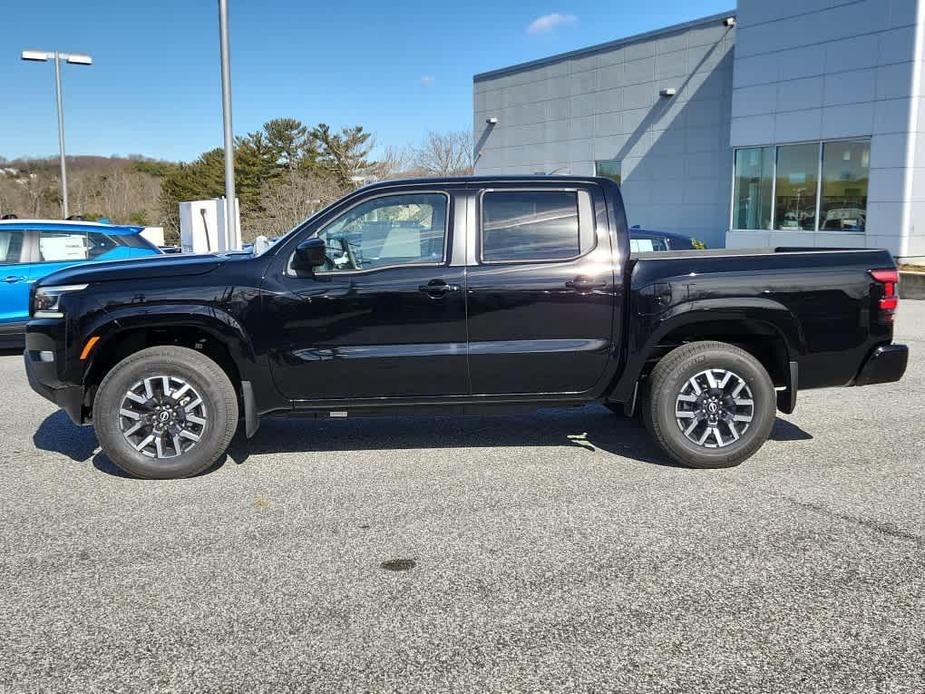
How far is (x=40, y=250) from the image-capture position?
10.7 m

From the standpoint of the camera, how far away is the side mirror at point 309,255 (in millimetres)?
5270

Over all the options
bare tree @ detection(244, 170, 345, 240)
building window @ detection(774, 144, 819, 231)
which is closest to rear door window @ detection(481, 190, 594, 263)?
building window @ detection(774, 144, 819, 231)

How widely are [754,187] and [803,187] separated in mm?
1749

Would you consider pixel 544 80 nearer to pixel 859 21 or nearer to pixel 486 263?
pixel 859 21

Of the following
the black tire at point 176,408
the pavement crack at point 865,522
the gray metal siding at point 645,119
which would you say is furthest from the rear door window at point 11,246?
the gray metal siding at point 645,119

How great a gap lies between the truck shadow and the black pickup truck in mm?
534

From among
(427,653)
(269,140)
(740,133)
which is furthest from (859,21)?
(269,140)

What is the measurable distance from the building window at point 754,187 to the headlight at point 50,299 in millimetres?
20169

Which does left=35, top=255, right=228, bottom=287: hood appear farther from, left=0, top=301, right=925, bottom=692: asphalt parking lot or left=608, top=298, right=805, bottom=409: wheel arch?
left=608, top=298, right=805, bottom=409: wheel arch

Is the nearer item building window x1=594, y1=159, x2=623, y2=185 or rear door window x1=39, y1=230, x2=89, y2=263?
rear door window x1=39, y1=230, x2=89, y2=263

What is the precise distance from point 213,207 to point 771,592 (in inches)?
632

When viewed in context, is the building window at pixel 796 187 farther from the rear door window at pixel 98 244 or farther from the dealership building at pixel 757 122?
the rear door window at pixel 98 244

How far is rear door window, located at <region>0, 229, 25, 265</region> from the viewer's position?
10578 millimetres

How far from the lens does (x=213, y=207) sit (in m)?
17.7
